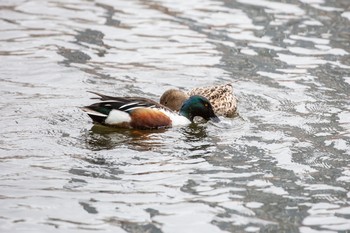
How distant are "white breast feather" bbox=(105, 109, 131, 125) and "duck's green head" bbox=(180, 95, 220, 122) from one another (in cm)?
96

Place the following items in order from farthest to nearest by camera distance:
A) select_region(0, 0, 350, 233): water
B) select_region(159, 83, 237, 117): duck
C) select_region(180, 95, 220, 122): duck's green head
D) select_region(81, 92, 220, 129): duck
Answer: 1. select_region(159, 83, 237, 117): duck
2. select_region(180, 95, 220, 122): duck's green head
3. select_region(81, 92, 220, 129): duck
4. select_region(0, 0, 350, 233): water

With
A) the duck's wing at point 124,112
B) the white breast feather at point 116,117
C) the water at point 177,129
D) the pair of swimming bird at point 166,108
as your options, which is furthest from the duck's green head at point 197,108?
the white breast feather at point 116,117

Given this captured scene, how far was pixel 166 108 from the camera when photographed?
40.8 feet

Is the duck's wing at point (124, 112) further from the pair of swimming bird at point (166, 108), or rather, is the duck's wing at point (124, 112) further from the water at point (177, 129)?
the water at point (177, 129)

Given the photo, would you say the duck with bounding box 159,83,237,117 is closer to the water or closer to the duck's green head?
the water

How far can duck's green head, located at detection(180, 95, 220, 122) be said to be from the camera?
12.7m

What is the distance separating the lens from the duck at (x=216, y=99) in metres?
13.1

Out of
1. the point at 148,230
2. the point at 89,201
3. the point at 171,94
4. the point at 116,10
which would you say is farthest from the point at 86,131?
the point at 116,10

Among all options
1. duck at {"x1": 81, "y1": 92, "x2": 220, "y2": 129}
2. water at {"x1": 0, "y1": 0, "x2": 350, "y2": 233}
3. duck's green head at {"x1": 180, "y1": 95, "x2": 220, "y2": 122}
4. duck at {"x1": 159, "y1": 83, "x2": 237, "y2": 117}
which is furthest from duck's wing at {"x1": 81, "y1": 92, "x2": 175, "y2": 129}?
duck at {"x1": 159, "y1": 83, "x2": 237, "y2": 117}

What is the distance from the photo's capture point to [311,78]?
1470 centimetres

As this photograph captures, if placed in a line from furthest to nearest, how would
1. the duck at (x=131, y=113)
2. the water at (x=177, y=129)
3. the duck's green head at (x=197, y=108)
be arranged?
the duck's green head at (x=197, y=108) < the duck at (x=131, y=113) < the water at (x=177, y=129)

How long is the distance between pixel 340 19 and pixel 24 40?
6209 millimetres

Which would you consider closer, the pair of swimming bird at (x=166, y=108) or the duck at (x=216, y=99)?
the pair of swimming bird at (x=166, y=108)

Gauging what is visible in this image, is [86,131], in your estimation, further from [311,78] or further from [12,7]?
[12,7]
